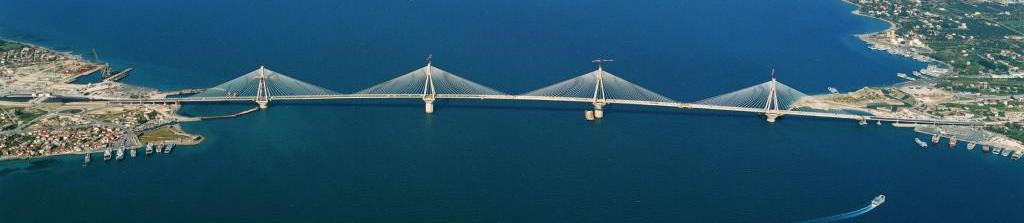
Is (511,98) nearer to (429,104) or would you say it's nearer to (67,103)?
(429,104)

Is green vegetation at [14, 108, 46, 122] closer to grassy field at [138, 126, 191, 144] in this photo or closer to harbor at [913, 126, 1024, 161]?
grassy field at [138, 126, 191, 144]

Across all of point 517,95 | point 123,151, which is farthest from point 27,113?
point 517,95

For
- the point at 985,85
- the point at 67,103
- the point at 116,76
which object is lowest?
the point at 67,103

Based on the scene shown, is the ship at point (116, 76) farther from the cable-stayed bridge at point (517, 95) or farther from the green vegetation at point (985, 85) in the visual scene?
the green vegetation at point (985, 85)

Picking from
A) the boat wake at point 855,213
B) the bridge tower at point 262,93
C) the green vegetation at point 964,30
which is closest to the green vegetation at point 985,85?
the green vegetation at point 964,30

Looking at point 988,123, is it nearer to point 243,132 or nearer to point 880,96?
point 880,96

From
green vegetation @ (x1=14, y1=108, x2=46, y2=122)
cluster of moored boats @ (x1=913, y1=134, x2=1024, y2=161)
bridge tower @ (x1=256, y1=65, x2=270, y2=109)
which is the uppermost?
bridge tower @ (x1=256, y1=65, x2=270, y2=109)

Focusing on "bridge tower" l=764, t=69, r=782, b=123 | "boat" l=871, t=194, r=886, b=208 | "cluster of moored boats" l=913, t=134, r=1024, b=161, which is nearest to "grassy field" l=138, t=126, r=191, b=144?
"bridge tower" l=764, t=69, r=782, b=123
